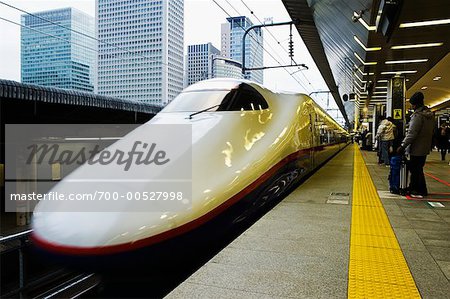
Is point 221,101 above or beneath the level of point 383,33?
beneath

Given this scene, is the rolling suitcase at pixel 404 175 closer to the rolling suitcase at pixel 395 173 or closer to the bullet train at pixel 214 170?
the rolling suitcase at pixel 395 173

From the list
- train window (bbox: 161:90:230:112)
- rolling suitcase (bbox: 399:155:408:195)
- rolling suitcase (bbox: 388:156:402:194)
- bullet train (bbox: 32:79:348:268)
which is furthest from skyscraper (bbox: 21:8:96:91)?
rolling suitcase (bbox: 399:155:408:195)

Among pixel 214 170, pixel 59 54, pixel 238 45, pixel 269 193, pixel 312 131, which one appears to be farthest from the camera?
pixel 238 45

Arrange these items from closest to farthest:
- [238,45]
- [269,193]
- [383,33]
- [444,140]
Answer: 1. [269,193]
2. [383,33]
3. [444,140]
4. [238,45]

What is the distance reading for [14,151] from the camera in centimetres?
1411

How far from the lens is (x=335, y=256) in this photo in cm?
285

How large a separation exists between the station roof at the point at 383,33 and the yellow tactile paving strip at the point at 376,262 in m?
2.84

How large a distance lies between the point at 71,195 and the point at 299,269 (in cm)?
219

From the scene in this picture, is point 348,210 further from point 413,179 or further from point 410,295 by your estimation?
point 410,295

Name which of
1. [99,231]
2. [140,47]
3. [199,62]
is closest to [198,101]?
[99,231]

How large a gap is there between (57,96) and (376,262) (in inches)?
332

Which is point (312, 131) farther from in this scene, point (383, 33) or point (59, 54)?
point (59, 54)

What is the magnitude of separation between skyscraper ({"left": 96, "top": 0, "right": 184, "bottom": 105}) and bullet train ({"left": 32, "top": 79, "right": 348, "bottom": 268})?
304 inches

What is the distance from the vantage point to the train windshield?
5078 mm
